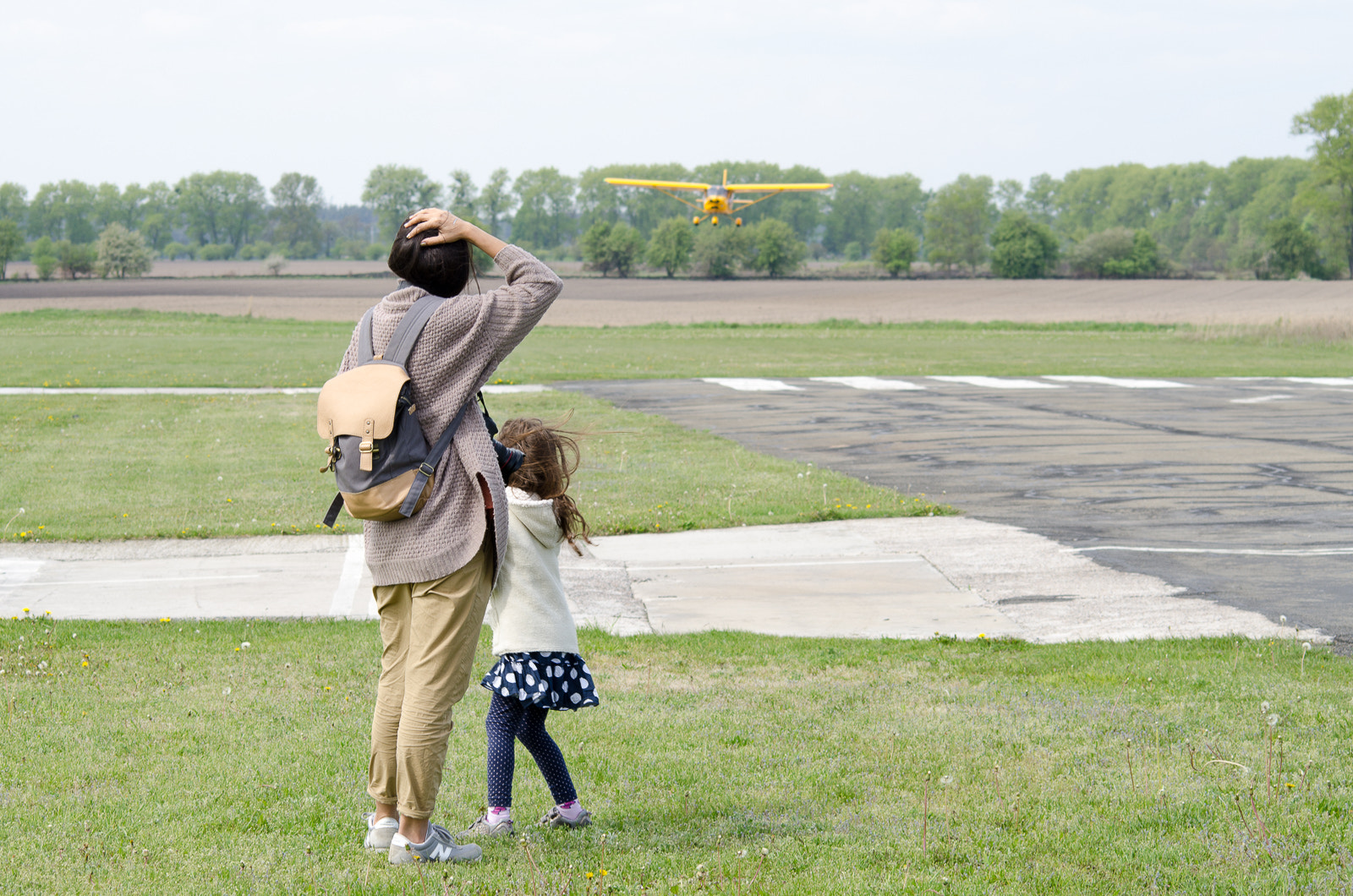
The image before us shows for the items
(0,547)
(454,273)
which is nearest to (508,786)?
(454,273)

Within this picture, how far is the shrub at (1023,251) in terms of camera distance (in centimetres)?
11031

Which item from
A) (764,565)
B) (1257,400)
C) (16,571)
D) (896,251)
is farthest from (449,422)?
(896,251)

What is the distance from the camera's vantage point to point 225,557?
10.1m

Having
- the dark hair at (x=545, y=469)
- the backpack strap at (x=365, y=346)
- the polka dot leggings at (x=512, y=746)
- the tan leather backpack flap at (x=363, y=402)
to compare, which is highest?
the backpack strap at (x=365, y=346)

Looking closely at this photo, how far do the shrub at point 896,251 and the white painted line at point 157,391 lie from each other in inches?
3833

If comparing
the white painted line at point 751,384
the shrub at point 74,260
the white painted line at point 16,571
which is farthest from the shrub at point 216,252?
the white painted line at point 16,571

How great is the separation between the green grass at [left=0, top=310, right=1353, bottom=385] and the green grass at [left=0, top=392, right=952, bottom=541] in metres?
8.07

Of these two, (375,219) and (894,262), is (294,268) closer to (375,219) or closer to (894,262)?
(375,219)

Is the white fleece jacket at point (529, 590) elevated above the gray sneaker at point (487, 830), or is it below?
above

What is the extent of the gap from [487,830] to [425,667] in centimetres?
83

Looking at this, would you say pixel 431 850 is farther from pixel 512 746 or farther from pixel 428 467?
pixel 428 467

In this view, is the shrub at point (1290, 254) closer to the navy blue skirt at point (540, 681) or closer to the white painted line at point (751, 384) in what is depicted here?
the white painted line at point (751, 384)

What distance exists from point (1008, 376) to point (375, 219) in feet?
432

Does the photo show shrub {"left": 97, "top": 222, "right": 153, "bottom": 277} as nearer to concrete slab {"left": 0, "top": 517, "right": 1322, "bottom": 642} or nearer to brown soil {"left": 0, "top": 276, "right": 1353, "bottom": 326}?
brown soil {"left": 0, "top": 276, "right": 1353, "bottom": 326}
